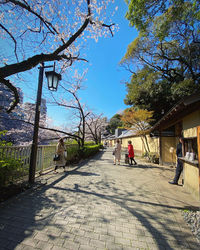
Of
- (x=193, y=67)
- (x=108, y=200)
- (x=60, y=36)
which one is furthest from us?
(x=193, y=67)

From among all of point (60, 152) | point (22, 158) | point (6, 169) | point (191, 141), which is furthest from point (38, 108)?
point (191, 141)

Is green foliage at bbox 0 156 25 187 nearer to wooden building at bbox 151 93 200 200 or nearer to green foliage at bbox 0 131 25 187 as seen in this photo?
green foliage at bbox 0 131 25 187

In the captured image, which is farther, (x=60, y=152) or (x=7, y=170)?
(x=60, y=152)

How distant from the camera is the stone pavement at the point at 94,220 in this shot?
1737 mm

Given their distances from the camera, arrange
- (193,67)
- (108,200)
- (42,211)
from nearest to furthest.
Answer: (42,211) → (108,200) → (193,67)

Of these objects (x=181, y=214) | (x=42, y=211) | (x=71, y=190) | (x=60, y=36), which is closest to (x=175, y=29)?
(x=60, y=36)

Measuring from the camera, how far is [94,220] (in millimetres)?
2240

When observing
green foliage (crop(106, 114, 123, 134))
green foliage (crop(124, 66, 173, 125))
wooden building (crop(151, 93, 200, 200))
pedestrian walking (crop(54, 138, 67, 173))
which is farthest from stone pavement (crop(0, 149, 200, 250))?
green foliage (crop(106, 114, 123, 134))

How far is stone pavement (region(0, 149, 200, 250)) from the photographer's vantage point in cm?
174

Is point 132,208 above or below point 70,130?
below

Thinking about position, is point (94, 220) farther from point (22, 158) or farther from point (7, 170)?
point (22, 158)

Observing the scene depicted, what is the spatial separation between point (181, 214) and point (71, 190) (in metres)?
2.87

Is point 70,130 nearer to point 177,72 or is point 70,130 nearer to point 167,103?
point 167,103

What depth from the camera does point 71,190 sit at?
3.56m
